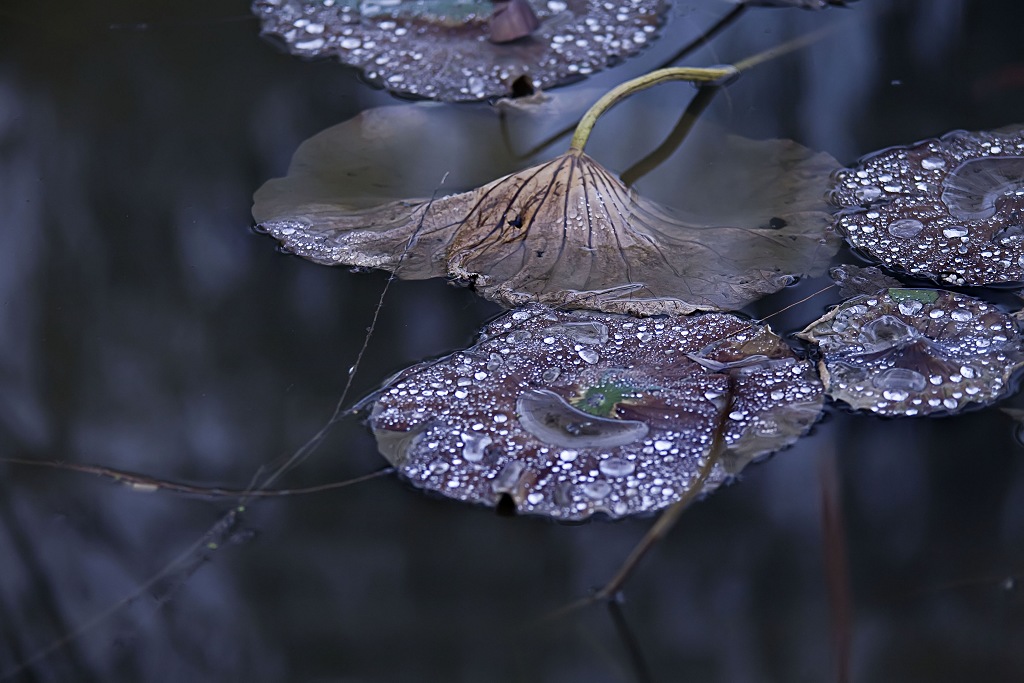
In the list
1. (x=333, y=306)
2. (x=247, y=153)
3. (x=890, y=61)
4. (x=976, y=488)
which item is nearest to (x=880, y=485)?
(x=976, y=488)

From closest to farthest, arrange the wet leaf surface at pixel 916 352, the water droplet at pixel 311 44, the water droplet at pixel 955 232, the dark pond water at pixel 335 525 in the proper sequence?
1. the dark pond water at pixel 335 525
2. the wet leaf surface at pixel 916 352
3. the water droplet at pixel 955 232
4. the water droplet at pixel 311 44

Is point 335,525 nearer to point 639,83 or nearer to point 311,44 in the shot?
point 639,83

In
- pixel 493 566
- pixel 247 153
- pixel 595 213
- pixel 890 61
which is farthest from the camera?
pixel 890 61

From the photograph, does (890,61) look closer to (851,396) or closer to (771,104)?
(771,104)

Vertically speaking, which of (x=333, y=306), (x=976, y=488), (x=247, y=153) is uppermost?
(x=247, y=153)

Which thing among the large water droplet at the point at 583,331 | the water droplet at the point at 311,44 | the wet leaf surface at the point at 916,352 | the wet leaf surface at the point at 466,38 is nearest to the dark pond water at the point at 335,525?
the wet leaf surface at the point at 916,352

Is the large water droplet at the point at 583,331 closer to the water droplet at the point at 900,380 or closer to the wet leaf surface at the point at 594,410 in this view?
the wet leaf surface at the point at 594,410
